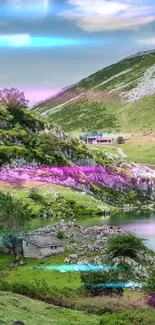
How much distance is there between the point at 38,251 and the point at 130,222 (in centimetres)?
3240

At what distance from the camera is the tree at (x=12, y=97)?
481 feet

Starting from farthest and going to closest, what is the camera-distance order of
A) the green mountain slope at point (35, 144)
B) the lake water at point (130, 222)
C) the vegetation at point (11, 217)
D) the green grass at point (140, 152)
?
the green grass at point (140, 152)
the green mountain slope at point (35, 144)
the lake water at point (130, 222)
the vegetation at point (11, 217)

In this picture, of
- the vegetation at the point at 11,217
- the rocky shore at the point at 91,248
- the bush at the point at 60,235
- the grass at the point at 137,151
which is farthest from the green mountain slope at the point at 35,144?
the vegetation at the point at 11,217

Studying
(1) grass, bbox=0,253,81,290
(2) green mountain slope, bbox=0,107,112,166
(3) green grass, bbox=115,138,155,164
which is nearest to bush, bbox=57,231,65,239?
(1) grass, bbox=0,253,81,290

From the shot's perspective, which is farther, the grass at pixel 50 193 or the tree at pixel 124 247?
the grass at pixel 50 193

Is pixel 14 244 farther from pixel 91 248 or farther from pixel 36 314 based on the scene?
pixel 36 314

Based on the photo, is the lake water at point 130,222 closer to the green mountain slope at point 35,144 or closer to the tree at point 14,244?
the tree at point 14,244

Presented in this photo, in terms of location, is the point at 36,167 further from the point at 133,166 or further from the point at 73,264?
the point at 73,264

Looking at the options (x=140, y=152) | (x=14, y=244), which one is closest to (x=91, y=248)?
(x=14, y=244)

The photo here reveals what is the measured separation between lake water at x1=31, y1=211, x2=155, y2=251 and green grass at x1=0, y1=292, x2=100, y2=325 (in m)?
37.6

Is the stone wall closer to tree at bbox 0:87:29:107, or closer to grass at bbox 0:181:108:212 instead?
grass at bbox 0:181:108:212

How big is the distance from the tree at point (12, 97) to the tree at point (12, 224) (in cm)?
8518

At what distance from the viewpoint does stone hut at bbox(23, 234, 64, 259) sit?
60.2 m

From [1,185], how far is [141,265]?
60.6 m
